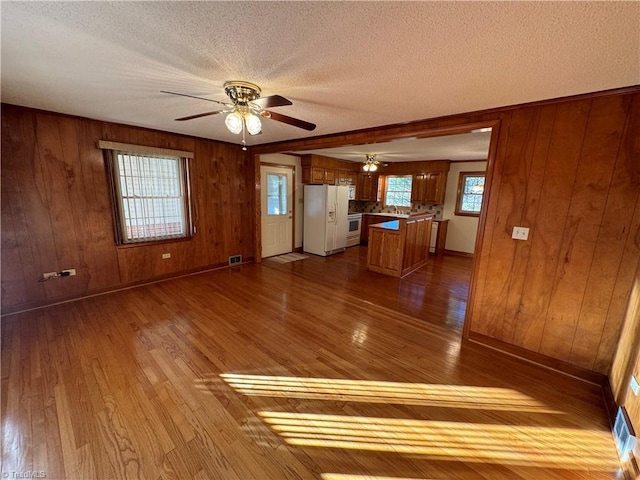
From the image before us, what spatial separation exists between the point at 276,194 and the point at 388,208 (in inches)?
134

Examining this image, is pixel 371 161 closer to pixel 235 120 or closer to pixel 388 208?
pixel 388 208

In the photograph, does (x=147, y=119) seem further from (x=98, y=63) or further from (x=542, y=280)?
(x=542, y=280)

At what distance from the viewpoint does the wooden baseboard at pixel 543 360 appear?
209 cm

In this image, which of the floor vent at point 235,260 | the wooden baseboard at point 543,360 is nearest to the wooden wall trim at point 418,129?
the wooden baseboard at point 543,360

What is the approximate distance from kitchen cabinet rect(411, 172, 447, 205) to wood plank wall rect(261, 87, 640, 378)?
3902mm

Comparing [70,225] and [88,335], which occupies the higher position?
[70,225]

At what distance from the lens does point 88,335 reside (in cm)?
257

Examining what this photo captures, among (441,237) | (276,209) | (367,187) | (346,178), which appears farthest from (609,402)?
(367,187)

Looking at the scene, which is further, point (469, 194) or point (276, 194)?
point (469, 194)

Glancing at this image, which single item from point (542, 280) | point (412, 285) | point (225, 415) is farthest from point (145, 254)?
point (542, 280)

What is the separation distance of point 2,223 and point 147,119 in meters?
1.91

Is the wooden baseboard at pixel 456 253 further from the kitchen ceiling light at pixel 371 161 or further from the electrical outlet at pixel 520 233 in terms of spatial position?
the electrical outlet at pixel 520 233

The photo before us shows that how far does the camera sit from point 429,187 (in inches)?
249

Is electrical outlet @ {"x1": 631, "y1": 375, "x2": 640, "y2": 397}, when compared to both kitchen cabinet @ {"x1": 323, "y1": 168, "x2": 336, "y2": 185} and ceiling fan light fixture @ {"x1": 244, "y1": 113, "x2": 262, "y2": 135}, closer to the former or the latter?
ceiling fan light fixture @ {"x1": 244, "y1": 113, "x2": 262, "y2": 135}
